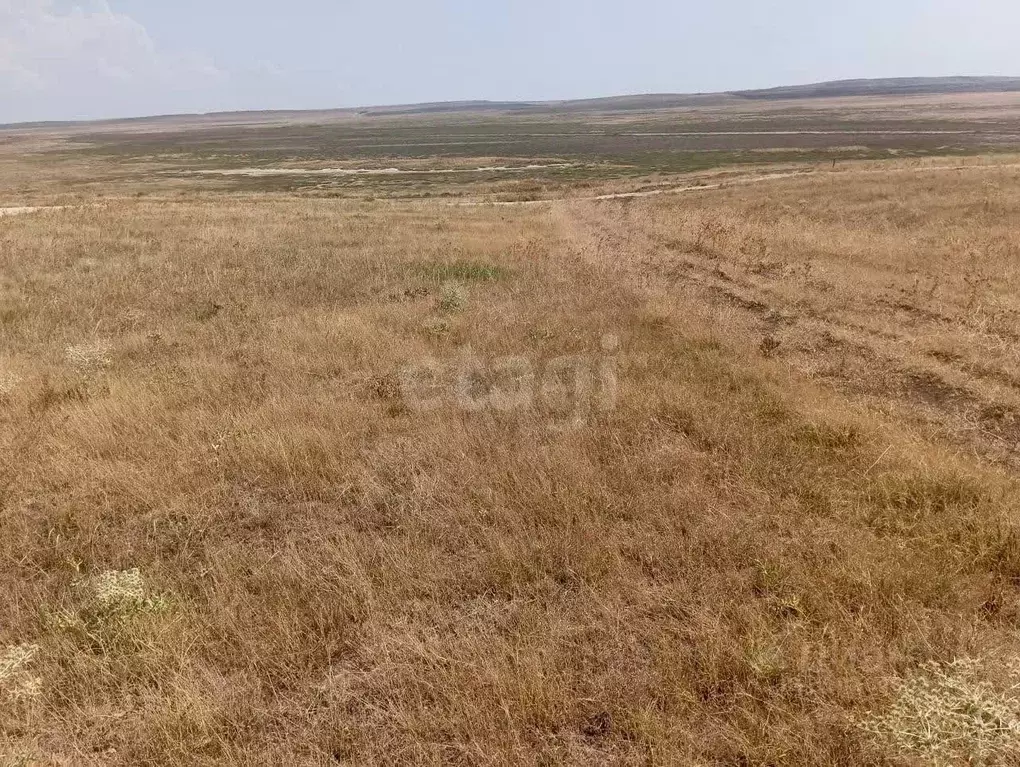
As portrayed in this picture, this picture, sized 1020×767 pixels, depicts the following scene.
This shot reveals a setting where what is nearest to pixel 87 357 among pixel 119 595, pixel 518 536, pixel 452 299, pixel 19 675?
pixel 452 299

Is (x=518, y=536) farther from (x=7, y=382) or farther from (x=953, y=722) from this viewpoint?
(x=7, y=382)

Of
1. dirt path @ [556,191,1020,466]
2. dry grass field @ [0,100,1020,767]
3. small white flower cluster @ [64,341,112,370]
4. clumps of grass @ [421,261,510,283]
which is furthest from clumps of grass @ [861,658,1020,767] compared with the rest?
clumps of grass @ [421,261,510,283]

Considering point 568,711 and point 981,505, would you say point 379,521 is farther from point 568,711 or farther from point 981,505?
point 981,505

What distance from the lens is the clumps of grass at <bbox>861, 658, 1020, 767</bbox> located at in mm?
2574

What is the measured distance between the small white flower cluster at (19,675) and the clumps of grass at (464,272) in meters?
10.4

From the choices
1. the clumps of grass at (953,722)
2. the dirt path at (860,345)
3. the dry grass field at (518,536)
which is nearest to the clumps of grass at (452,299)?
the dry grass field at (518,536)

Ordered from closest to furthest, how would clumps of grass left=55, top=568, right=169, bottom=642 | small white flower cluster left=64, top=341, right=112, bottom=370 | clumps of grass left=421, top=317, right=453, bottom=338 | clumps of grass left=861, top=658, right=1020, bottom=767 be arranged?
clumps of grass left=861, top=658, right=1020, bottom=767, clumps of grass left=55, top=568, right=169, bottom=642, small white flower cluster left=64, top=341, right=112, bottom=370, clumps of grass left=421, top=317, right=453, bottom=338

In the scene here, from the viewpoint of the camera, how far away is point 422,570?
13.4ft

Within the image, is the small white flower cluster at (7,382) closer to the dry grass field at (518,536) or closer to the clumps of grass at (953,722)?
the dry grass field at (518,536)

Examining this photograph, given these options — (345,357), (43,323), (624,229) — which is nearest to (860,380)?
(345,357)

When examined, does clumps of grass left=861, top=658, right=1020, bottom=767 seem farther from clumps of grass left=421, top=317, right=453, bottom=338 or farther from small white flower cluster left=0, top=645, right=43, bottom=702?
clumps of grass left=421, top=317, right=453, bottom=338

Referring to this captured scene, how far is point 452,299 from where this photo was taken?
1120cm

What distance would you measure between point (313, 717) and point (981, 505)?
4641 mm

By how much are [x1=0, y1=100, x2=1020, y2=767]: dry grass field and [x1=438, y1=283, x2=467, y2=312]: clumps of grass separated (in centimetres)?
34
